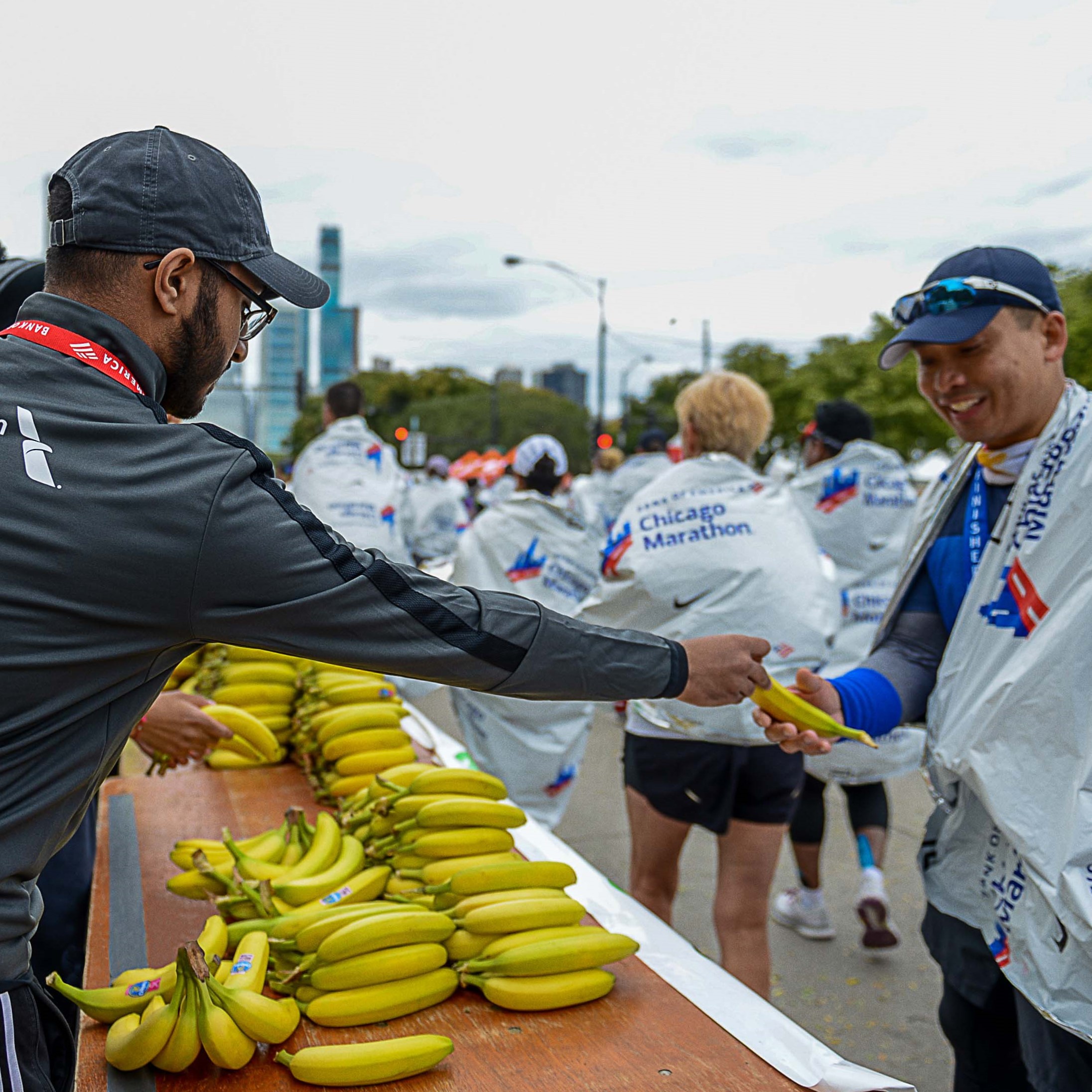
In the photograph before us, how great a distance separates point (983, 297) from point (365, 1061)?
219 centimetres

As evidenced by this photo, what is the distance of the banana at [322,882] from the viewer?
2.46 m

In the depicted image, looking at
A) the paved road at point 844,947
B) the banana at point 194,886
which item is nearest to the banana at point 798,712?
the banana at point 194,886

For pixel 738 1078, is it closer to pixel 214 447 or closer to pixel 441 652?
pixel 441 652

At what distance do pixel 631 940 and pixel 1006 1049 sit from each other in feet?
3.66

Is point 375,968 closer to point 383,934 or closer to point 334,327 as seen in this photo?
point 383,934

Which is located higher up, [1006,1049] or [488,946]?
[488,946]

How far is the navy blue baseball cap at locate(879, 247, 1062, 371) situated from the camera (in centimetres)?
247

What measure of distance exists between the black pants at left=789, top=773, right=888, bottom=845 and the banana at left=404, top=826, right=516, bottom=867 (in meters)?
2.79

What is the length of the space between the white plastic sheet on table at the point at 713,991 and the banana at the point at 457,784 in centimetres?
20

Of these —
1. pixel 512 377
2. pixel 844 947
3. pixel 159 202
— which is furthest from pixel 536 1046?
pixel 512 377

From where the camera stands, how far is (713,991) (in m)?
2.26

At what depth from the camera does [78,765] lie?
1554 millimetres

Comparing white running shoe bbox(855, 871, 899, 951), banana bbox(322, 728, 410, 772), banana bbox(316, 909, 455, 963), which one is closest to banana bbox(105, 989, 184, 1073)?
banana bbox(316, 909, 455, 963)

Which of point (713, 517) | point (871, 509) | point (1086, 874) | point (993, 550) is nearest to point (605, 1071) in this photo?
point (1086, 874)
